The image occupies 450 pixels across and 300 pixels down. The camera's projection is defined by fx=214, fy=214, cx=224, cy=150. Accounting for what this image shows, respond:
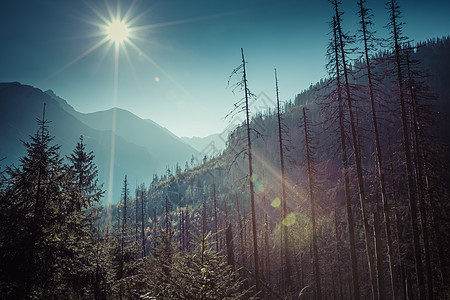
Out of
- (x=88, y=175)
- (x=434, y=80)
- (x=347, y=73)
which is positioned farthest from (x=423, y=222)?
(x=434, y=80)

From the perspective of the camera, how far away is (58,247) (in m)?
10.9

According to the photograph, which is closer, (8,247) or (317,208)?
(8,247)

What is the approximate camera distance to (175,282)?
6.18 m

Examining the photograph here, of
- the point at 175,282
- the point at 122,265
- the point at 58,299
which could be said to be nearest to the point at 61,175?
the point at 58,299

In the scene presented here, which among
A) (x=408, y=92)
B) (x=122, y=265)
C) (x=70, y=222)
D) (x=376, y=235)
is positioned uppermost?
(x=408, y=92)

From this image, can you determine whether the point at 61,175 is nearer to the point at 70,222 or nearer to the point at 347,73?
the point at 70,222

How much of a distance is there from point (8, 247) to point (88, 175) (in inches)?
474

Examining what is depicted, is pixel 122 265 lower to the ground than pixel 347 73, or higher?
lower

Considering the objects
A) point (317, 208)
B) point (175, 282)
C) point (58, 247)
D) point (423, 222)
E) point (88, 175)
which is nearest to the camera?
point (175, 282)

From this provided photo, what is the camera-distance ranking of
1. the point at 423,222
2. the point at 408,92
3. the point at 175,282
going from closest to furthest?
the point at 175,282 → the point at 423,222 → the point at 408,92

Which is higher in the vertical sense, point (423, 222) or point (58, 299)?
point (423, 222)

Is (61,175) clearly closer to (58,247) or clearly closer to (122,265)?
(58,247)

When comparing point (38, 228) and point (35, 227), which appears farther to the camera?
point (38, 228)

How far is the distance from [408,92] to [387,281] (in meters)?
39.3
